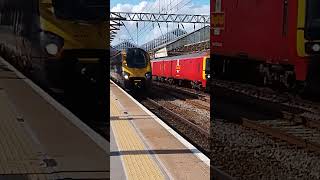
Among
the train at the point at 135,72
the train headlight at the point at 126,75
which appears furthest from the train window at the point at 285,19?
the train headlight at the point at 126,75

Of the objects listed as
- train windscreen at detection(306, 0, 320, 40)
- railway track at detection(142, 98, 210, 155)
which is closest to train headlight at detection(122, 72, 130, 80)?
railway track at detection(142, 98, 210, 155)

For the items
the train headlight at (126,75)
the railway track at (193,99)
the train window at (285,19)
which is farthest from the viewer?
the train headlight at (126,75)

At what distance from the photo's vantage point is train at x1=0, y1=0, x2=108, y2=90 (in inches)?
63.9

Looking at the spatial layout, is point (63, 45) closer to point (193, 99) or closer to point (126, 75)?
point (193, 99)

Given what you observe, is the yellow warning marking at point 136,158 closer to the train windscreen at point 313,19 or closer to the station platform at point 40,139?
the station platform at point 40,139

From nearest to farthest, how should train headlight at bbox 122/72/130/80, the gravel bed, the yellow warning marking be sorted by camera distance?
the gravel bed < the yellow warning marking < train headlight at bbox 122/72/130/80

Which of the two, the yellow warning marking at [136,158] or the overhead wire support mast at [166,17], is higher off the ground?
the overhead wire support mast at [166,17]

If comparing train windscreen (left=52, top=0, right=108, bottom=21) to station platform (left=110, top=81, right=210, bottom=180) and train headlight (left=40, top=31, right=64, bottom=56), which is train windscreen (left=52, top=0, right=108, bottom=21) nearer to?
train headlight (left=40, top=31, right=64, bottom=56)

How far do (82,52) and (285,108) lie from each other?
2.79 ft

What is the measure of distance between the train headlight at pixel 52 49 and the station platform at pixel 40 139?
6.6 inches

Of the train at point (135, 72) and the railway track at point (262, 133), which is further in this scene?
the train at point (135, 72)

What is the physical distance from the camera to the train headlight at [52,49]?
1.63 metres

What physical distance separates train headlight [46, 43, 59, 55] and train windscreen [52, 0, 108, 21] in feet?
0.36

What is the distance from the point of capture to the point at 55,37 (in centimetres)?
163
